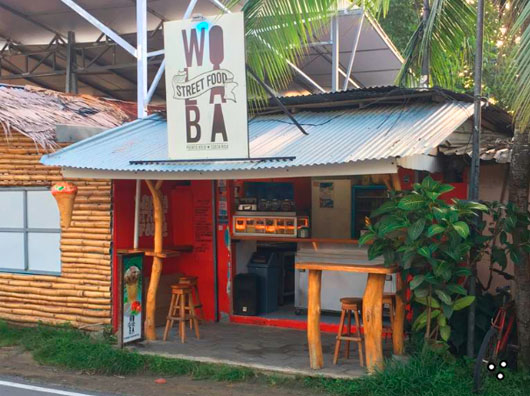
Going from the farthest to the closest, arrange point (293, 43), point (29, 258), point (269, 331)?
point (29, 258) → point (269, 331) → point (293, 43)

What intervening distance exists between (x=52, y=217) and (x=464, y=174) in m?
Result: 6.12

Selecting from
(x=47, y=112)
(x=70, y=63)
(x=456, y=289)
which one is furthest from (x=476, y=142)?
(x=70, y=63)

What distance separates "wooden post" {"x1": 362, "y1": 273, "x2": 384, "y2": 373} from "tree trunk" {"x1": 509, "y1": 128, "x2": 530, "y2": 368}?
56.2 inches

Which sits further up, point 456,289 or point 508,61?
point 508,61

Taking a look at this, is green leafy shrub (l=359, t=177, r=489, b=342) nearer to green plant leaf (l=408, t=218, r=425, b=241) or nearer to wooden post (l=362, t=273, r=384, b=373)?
green plant leaf (l=408, t=218, r=425, b=241)

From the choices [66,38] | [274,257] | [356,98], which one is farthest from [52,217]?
[66,38]

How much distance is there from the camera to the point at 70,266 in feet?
33.7

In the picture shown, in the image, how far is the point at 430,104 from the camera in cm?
855

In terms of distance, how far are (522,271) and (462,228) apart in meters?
1.04

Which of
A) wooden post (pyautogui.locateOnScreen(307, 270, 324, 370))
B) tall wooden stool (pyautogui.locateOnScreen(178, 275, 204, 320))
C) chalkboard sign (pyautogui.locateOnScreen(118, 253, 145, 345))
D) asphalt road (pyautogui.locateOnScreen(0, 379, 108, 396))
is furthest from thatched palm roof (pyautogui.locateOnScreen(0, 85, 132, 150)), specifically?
wooden post (pyautogui.locateOnScreen(307, 270, 324, 370))

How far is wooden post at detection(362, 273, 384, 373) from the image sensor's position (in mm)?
7418

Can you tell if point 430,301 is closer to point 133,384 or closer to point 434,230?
point 434,230

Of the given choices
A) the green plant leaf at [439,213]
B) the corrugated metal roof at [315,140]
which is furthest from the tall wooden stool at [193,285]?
the green plant leaf at [439,213]

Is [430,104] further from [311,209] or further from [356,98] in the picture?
[311,209]
